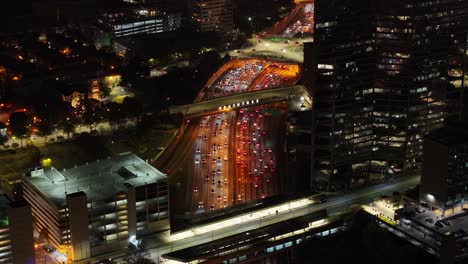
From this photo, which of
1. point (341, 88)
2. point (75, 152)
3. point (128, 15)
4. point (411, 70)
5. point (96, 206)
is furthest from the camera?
point (128, 15)

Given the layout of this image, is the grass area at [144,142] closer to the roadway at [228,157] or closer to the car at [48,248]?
the roadway at [228,157]

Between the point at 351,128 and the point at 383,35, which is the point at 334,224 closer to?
the point at 351,128

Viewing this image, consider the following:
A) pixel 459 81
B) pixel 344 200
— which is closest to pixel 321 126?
pixel 344 200

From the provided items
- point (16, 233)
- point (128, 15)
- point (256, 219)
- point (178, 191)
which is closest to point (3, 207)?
point (16, 233)

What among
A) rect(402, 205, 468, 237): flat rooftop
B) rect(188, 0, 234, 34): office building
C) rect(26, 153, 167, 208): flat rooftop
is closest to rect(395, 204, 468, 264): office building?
rect(402, 205, 468, 237): flat rooftop

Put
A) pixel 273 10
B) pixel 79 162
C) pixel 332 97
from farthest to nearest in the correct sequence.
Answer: pixel 273 10
pixel 79 162
pixel 332 97

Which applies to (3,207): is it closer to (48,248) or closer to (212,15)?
(48,248)

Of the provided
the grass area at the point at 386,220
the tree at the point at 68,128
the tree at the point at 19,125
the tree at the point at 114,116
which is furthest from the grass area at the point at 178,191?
the tree at the point at 19,125

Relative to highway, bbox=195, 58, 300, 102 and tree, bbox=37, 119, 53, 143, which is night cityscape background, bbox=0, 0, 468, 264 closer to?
tree, bbox=37, 119, 53, 143
